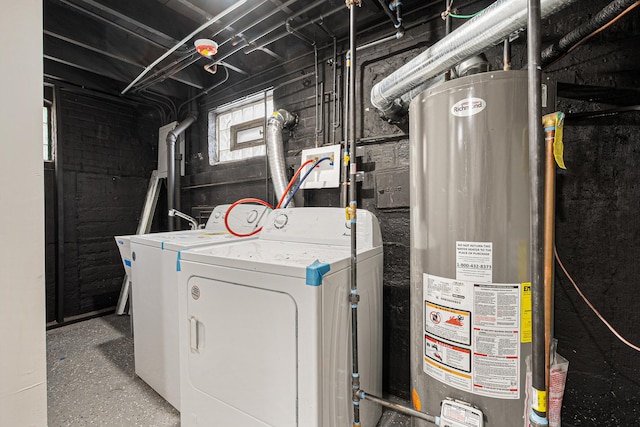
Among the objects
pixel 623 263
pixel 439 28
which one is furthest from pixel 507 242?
pixel 439 28

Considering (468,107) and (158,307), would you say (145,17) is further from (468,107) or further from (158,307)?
(468,107)

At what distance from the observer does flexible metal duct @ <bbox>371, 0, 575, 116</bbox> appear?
36.7 inches

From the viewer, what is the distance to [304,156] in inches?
81.4

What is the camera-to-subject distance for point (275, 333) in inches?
40.8

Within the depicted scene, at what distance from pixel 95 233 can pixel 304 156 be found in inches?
105

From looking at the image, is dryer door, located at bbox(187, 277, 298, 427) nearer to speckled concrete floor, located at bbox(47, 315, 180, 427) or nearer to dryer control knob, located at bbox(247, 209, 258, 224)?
speckled concrete floor, located at bbox(47, 315, 180, 427)

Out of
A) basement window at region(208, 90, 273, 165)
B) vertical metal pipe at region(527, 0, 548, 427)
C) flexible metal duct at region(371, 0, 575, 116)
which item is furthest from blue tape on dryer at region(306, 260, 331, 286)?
basement window at region(208, 90, 273, 165)

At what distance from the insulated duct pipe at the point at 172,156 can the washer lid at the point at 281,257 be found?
2.00 meters

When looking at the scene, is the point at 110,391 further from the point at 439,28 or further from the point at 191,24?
the point at 439,28

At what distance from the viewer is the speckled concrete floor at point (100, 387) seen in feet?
5.17

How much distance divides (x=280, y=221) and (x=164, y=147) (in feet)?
7.92

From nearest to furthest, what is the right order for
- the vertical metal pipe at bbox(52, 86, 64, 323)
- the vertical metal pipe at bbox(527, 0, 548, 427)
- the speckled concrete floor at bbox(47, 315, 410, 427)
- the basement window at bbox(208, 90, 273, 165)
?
the vertical metal pipe at bbox(527, 0, 548, 427) < the speckled concrete floor at bbox(47, 315, 410, 427) < the basement window at bbox(208, 90, 273, 165) < the vertical metal pipe at bbox(52, 86, 64, 323)

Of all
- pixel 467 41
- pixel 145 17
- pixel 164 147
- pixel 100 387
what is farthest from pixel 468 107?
pixel 164 147

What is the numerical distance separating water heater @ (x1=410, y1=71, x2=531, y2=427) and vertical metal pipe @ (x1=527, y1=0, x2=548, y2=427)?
223mm
